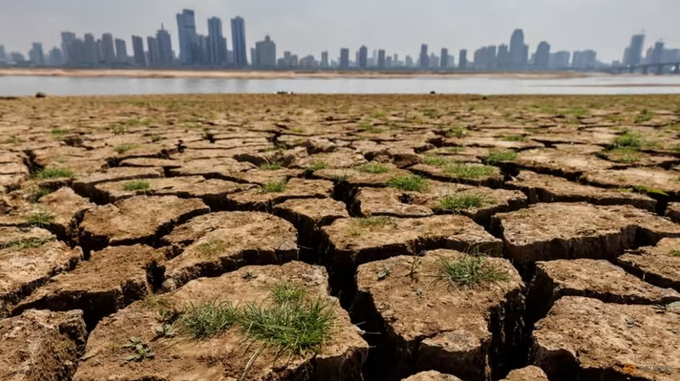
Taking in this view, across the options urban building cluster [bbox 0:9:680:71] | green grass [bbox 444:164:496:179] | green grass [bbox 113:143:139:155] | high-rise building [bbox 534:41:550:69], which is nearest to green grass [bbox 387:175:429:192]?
green grass [bbox 444:164:496:179]

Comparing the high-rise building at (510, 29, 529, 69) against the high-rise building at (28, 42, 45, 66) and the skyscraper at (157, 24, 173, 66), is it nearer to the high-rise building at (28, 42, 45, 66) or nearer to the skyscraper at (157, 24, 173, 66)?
the skyscraper at (157, 24, 173, 66)

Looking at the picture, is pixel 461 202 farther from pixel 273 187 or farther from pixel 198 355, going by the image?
pixel 198 355

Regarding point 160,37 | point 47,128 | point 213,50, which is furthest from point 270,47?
point 47,128

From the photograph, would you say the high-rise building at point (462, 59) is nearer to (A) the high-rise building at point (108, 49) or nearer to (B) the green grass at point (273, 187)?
(A) the high-rise building at point (108, 49)

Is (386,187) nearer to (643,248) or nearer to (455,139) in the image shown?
(643,248)

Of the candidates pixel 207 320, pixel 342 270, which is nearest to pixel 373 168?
pixel 342 270

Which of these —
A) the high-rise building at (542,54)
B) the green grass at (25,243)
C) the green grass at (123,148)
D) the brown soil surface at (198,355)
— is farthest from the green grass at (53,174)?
the high-rise building at (542,54)
